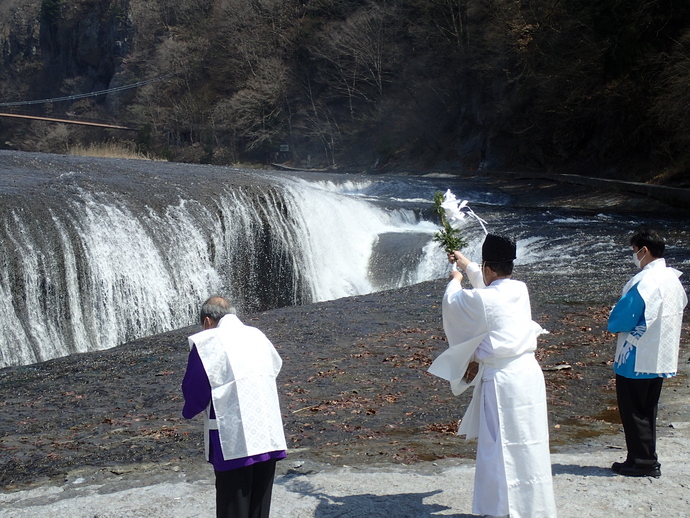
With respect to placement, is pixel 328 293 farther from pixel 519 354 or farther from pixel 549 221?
pixel 519 354

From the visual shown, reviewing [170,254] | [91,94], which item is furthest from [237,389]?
[91,94]

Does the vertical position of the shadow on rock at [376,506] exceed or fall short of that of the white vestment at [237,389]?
it falls short

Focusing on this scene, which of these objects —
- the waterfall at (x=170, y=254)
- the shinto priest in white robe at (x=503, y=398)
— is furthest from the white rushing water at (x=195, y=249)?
the shinto priest in white robe at (x=503, y=398)

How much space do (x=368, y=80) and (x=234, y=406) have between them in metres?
48.1

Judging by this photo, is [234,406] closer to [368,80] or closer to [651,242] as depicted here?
[651,242]

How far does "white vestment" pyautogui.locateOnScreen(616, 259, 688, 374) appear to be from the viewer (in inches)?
207

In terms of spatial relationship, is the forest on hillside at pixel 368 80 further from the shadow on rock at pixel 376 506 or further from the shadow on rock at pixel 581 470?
the shadow on rock at pixel 376 506

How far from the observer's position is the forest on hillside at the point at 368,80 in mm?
27234

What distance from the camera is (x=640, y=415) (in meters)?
5.28

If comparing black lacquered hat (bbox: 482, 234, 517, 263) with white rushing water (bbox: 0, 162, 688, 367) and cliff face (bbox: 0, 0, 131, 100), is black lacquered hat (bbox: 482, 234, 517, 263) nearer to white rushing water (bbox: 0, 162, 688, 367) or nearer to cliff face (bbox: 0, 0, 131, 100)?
white rushing water (bbox: 0, 162, 688, 367)

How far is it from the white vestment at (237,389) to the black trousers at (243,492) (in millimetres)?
133

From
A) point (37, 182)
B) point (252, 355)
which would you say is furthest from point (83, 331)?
point (252, 355)

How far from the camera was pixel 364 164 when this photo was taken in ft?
159

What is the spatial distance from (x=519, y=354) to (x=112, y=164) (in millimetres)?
18095
